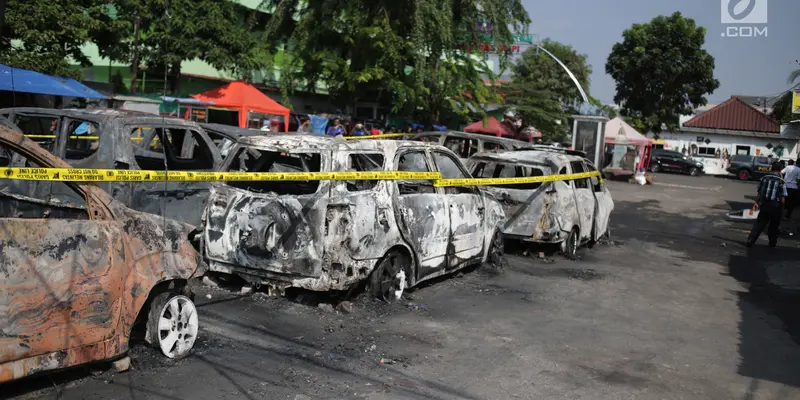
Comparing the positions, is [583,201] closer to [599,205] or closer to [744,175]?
[599,205]

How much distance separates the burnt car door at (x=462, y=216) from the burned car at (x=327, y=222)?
19cm

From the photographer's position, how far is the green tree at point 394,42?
77.3 ft

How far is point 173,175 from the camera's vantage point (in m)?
6.29

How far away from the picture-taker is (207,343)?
5.94 meters

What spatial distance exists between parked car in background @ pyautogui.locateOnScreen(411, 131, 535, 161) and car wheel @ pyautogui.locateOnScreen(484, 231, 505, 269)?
452 cm

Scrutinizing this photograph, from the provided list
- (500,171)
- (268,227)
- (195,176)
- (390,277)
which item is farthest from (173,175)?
(500,171)

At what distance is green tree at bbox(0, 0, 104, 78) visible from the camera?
1650 cm

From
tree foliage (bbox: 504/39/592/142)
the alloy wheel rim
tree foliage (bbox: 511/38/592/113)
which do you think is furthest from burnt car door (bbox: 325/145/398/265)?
tree foliage (bbox: 511/38/592/113)

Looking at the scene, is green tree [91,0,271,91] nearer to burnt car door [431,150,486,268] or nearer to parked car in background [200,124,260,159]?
parked car in background [200,124,260,159]

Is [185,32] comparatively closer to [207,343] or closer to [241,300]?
[241,300]

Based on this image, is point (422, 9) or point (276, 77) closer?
point (422, 9)

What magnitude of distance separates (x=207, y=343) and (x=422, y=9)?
1854cm

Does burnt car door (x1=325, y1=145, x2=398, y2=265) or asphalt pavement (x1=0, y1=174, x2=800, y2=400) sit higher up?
burnt car door (x1=325, y1=145, x2=398, y2=265)

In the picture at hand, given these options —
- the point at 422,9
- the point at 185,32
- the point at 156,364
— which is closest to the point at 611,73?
the point at 422,9
